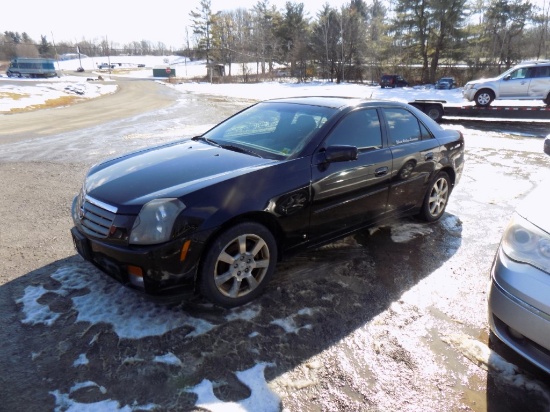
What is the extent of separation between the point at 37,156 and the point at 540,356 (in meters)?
9.30

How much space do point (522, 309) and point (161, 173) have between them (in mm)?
2653

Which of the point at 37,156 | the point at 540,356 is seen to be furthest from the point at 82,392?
the point at 37,156

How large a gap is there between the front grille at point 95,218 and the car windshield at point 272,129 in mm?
1316

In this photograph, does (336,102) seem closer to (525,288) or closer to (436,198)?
(436,198)

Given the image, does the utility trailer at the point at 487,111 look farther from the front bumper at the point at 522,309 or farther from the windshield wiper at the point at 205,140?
the front bumper at the point at 522,309

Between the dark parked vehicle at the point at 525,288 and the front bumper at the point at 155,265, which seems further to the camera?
the front bumper at the point at 155,265

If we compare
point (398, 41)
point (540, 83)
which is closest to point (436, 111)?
point (540, 83)

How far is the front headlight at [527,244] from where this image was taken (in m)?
2.17

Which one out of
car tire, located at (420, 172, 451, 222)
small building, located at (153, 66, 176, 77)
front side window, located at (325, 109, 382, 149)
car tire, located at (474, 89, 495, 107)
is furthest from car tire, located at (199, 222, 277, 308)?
small building, located at (153, 66, 176, 77)

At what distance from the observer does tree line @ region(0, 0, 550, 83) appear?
35094mm

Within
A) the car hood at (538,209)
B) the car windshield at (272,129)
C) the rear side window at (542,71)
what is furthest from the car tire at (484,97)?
the car hood at (538,209)

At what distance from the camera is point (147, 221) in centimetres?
257

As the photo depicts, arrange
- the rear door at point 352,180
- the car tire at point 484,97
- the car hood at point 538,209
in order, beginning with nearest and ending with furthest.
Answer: the car hood at point 538,209 → the rear door at point 352,180 → the car tire at point 484,97

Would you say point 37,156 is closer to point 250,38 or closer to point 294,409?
point 294,409
